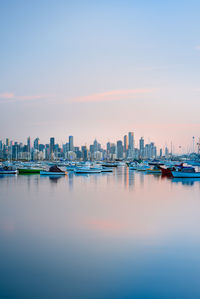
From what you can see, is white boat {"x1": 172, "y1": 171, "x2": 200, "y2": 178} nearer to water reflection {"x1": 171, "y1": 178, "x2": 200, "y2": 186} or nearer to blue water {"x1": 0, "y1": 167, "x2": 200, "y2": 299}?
water reflection {"x1": 171, "y1": 178, "x2": 200, "y2": 186}

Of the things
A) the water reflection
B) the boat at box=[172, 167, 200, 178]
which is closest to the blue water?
the water reflection

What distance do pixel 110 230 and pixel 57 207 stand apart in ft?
36.8

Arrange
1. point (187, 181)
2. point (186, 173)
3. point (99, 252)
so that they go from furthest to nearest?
1. point (186, 173)
2. point (187, 181)
3. point (99, 252)

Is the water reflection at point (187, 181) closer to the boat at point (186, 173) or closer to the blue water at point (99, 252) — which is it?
the boat at point (186, 173)

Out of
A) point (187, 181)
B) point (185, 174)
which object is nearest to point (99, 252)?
point (187, 181)

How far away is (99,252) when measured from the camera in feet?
52.9

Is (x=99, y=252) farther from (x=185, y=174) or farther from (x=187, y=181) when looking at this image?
(x=185, y=174)

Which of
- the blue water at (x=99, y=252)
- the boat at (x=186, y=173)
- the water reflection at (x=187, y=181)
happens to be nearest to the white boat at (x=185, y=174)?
the boat at (x=186, y=173)

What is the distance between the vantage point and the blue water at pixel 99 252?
452 inches

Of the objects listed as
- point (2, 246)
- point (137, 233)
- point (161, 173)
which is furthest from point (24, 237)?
point (161, 173)

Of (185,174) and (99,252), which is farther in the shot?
(185,174)

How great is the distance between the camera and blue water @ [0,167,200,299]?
1149 centimetres

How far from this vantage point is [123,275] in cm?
A: 1277

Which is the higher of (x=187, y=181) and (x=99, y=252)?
(x=99, y=252)
